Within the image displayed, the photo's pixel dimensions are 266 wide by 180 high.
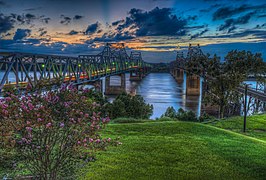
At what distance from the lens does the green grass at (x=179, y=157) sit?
8242 mm

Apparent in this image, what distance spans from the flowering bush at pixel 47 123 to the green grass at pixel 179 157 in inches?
77.8

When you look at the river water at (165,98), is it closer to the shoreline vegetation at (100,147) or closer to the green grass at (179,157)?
the green grass at (179,157)

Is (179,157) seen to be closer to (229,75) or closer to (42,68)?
(229,75)

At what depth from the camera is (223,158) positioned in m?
9.78

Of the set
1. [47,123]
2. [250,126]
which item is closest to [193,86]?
[250,126]

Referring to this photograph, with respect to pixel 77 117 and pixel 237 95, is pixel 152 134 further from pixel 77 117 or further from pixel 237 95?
pixel 237 95

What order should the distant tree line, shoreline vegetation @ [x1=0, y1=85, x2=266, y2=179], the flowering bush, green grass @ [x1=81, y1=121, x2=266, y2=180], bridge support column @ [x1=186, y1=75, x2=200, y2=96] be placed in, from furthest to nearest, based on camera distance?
bridge support column @ [x1=186, y1=75, x2=200, y2=96] → the distant tree line → green grass @ [x1=81, y1=121, x2=266, y2=180] → shoreline vegetation @ [x1=0, y1=85, x2=266, y2=179] → the flowering bush

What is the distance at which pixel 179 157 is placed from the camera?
380 inches

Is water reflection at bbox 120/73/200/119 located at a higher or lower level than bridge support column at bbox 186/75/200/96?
lower

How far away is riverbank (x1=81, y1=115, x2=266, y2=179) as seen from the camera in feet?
27.1

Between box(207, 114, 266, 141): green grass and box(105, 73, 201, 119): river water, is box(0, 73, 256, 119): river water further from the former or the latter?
box(207, 114, 266, 141): green grass

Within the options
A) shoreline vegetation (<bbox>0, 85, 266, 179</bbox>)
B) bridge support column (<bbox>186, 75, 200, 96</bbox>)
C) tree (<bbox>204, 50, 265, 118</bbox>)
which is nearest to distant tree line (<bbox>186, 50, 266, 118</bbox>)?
tree (<bbox>204, 50, 265, 118</bbox>)

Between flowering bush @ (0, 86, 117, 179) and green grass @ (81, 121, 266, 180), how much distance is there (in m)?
1.98

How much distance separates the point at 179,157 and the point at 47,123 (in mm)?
5260
